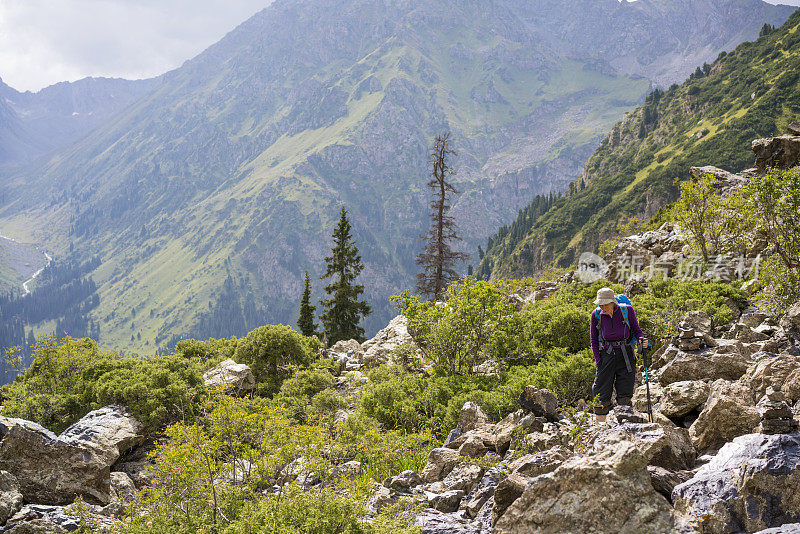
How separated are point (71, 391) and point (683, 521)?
769 inches

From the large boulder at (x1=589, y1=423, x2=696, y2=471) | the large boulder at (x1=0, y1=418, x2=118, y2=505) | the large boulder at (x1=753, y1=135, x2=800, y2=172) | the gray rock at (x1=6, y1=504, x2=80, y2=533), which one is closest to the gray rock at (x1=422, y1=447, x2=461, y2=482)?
the large boulder at (x1=589, y1=423, x2=696, y2=471)

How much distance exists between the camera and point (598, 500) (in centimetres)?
509

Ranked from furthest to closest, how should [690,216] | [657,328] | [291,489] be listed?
1. [690,216]
2. [657,328]
3. [291,489]

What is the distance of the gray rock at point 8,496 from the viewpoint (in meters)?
8.78

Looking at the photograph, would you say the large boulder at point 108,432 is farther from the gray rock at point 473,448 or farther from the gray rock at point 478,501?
the gray rock at point 478,501

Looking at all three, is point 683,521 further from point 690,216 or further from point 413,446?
point 690,216

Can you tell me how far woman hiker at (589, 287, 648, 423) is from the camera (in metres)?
9.84

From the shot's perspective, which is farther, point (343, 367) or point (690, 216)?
point (343, 367)

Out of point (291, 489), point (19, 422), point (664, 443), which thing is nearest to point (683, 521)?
point (664, 443)

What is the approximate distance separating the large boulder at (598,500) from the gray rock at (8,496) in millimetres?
10310

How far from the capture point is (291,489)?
7805 millimetres

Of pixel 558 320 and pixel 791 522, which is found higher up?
pixel 558 320

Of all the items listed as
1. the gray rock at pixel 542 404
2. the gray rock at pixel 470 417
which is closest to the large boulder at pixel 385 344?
the gray rock at pixel 470 417

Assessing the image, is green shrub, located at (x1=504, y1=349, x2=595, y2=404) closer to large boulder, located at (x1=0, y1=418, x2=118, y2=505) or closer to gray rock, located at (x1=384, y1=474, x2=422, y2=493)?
gray rock, located at (x1=384, y1=474, x2=422, y2=493)
